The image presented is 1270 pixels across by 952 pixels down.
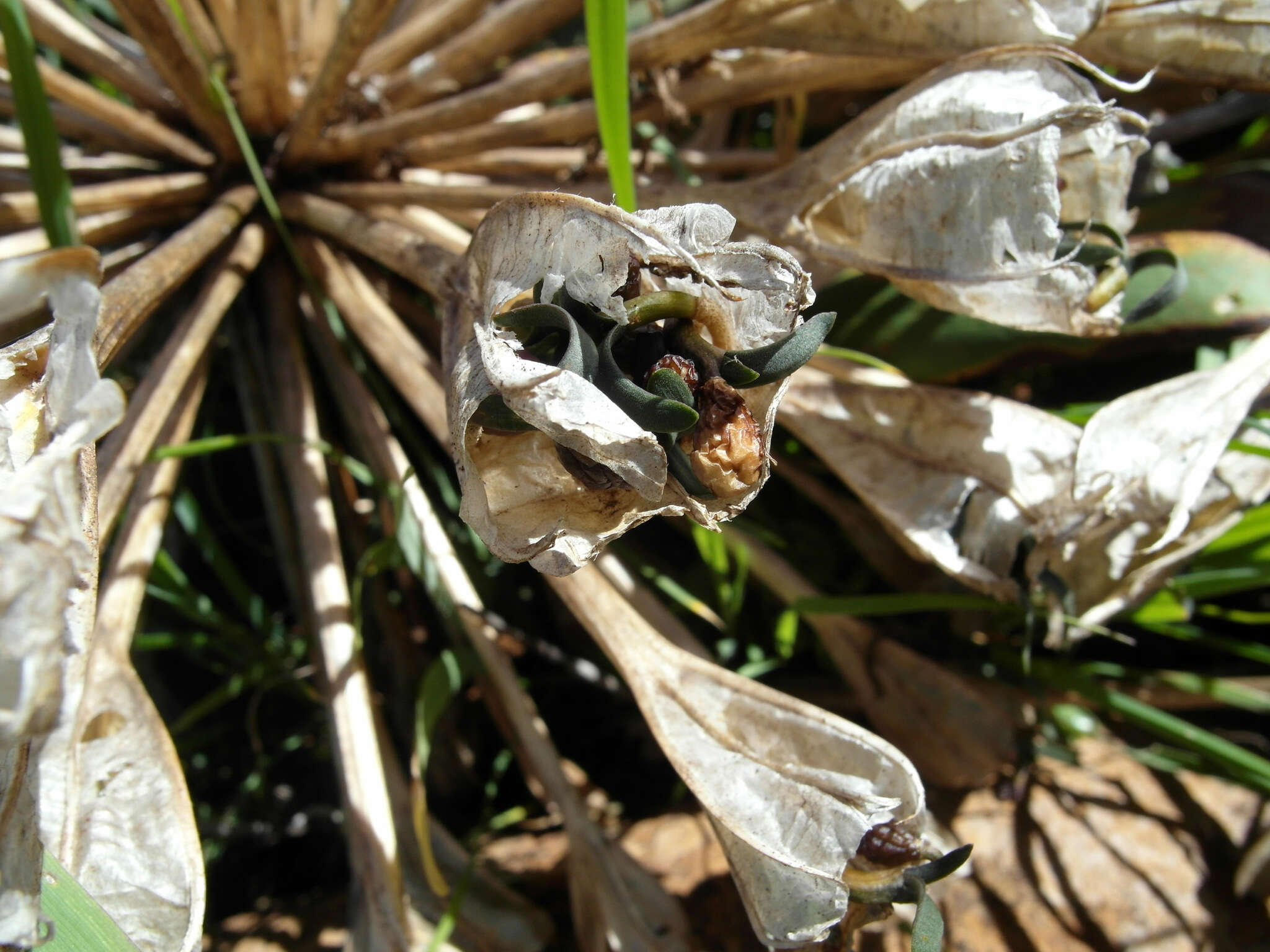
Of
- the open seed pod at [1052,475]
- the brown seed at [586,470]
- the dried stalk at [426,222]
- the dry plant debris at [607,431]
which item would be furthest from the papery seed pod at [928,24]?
the brown seed at [586,470]

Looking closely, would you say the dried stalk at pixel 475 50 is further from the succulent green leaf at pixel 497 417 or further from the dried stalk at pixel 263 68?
the succulent green leaf at pixel 497 417

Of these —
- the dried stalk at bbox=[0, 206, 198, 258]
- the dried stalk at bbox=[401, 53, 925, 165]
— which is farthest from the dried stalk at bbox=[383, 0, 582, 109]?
the dried stalk at bbox=[0, 206, 198, 258]

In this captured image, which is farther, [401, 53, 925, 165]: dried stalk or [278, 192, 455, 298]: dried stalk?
[401, 53, 925, 165]: dried stalk

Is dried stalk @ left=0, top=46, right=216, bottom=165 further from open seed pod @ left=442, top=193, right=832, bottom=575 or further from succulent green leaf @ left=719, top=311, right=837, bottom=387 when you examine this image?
succulent green leaf @ left=719, top=311, right=837, bottom=387

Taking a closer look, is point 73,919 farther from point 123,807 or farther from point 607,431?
point 607,431

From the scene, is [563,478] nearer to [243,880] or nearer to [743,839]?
[743,839]

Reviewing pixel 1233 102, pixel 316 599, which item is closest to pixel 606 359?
pixel 316 599

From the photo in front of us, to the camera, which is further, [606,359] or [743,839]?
[743,839]
